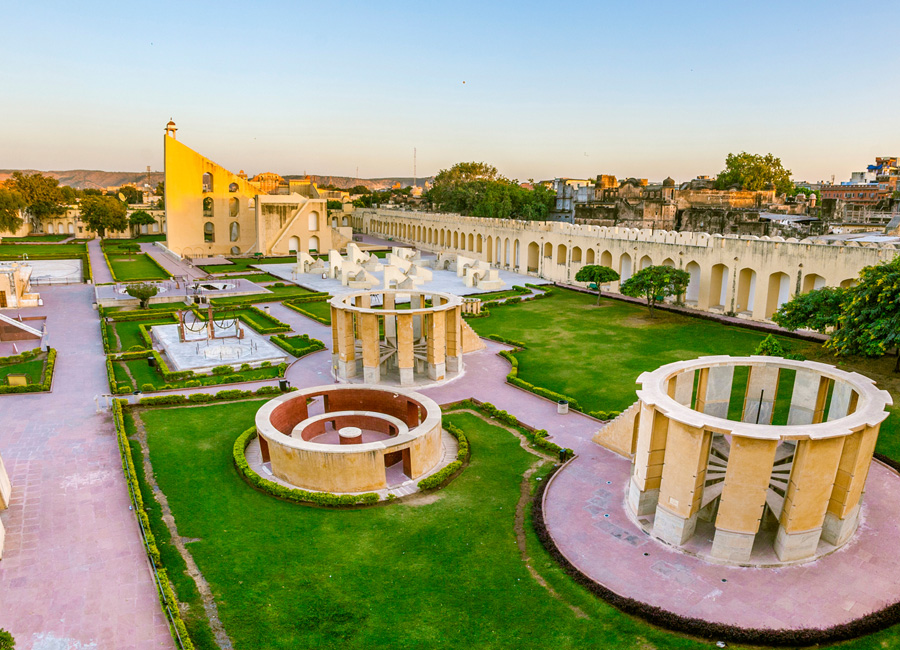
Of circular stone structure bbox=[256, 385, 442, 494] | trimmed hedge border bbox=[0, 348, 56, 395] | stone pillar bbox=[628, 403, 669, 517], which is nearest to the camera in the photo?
stone pillar bbox=[628, 403, 669, 517]

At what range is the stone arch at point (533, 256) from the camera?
178 ft

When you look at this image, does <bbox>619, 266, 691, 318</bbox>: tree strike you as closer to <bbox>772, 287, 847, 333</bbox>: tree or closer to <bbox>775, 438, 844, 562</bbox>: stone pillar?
<bbox>772, 287, 847, 333</bbox>: tree

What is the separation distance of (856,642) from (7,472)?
811 inches

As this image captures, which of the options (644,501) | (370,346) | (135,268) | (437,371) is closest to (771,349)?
(644,501)

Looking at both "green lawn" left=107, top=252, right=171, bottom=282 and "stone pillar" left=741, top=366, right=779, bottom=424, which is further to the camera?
"green lawn" left=107, top=252, right=171, bottom=282

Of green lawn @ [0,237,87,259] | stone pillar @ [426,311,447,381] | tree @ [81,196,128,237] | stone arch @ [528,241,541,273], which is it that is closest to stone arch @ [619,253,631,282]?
stone arch @ [528,241,541,273]

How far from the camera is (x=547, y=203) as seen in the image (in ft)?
274

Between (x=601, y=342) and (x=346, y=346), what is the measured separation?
44.2ft

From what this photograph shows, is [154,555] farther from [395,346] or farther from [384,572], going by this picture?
[395,346]

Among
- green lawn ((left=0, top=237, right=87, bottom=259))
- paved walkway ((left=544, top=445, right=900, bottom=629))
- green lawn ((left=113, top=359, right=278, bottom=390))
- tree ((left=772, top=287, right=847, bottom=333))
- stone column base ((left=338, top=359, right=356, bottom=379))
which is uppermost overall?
tree ((left=772, top=287, right=847, bottom=333))

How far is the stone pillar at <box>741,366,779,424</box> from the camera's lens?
17719mm

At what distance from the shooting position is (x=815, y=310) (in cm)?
2500

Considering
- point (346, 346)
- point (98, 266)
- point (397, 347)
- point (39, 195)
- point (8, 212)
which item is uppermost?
point (39, 195)

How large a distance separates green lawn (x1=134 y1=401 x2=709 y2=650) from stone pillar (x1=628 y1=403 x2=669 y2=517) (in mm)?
2882
